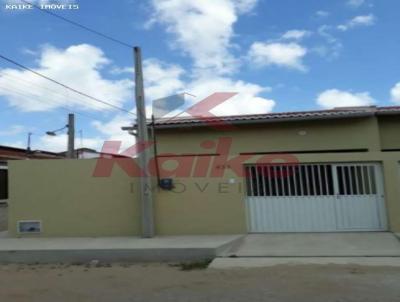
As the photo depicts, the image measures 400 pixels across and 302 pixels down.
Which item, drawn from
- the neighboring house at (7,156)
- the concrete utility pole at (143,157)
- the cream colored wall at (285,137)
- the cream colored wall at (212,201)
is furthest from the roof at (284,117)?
the neighboring house at (7,156)

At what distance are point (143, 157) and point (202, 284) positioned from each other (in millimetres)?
4726

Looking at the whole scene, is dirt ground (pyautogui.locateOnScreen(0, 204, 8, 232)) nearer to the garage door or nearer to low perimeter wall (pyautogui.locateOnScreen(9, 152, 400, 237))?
low perimeter wall (pyautogui.locateOnScreen(9, 152, 400, 237))

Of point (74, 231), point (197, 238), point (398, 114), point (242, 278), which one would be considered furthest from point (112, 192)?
point (398, 114)

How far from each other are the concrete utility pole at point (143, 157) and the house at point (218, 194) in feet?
1.61

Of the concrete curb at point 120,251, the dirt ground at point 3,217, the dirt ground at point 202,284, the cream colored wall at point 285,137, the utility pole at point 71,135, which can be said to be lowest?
the dirt ground at point 202,284

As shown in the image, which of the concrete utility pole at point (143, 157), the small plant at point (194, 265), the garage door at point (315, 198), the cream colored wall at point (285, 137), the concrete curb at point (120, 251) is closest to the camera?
the small plant at point (194, 265)

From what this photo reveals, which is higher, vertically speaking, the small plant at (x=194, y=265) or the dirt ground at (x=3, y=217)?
the dirt ground at (x=3, y=217)

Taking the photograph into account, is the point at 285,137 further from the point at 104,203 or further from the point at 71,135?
the point at 71,135

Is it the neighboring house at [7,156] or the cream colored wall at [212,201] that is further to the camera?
the neighboring house at [7,156]

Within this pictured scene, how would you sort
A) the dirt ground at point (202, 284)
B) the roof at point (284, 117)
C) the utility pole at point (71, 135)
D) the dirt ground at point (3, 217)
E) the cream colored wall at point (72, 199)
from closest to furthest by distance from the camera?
the dirt ground at point (202, 284), the cream colored wall at point (72, 199), the roof at point (284, 117), the dirt ground at point (3, 217), the utility pole at point (71, 135)

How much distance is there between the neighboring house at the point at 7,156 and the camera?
736 inches

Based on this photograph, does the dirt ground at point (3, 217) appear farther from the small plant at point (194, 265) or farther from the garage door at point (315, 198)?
the garage door at point (315, 198)

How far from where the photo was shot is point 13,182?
38.0 feet

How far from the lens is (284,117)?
41.5 ft
